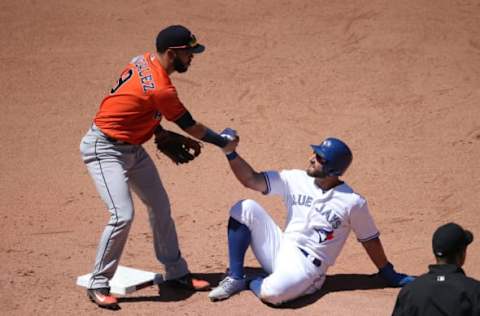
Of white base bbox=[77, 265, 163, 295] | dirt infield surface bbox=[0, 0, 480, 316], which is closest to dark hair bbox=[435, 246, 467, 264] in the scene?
dirt infield surface bbox=[0, 0, 480, 316]

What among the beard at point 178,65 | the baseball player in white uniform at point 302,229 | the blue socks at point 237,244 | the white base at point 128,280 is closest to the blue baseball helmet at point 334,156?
the baseball player in white uniform at point 302,229

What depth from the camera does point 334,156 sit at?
640cm

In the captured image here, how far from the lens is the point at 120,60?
12.4 m

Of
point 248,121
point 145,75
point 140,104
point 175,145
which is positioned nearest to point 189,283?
point 175,145

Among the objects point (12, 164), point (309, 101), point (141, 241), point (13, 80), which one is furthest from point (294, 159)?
point (13, 80)

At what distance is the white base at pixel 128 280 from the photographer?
6789 mm

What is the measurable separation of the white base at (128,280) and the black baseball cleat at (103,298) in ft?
0.80

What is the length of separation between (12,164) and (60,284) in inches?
129

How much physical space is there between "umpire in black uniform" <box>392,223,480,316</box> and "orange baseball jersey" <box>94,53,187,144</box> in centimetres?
259

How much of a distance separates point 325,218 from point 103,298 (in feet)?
5.84

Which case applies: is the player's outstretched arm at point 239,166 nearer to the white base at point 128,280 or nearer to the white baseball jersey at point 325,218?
the white baseball jersey at point 325,218

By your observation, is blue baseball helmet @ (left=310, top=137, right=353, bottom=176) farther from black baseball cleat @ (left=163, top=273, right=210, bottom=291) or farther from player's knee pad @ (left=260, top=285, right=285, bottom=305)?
black baseball cleat @ (left=163, top=273, right=210, bottom=291)

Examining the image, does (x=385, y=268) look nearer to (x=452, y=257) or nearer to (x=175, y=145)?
(x=175, y=145)

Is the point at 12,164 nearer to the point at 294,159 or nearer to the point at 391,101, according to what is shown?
the point at 294,159
